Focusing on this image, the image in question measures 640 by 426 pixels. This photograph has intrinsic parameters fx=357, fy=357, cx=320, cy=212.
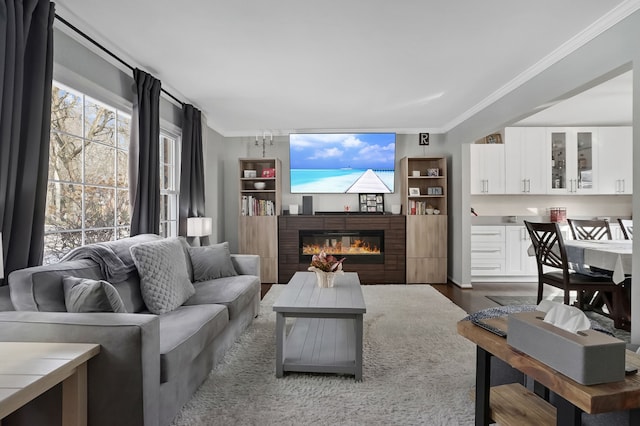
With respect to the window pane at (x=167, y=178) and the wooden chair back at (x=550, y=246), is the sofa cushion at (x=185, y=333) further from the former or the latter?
the wooden chair back at (x=550, y=246)

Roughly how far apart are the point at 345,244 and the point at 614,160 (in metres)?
4.23

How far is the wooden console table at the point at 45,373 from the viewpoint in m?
1.12

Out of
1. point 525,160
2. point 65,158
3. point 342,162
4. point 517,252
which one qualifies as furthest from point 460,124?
point 65,158

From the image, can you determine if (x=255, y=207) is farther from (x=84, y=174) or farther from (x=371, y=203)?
(x=84, y=174)

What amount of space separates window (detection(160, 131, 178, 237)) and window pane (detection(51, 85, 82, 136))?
1377mm

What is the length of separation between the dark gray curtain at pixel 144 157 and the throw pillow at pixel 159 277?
74cm

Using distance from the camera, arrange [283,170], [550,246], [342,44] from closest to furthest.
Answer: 1. [342,44]
2. [550,246]
3. [283,170]

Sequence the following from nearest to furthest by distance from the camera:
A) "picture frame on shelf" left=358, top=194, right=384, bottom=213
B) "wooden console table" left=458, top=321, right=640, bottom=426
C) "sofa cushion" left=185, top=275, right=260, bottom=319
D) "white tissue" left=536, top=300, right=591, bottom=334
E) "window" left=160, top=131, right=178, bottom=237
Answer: "wooden console table" left=458, top=321, right=640, bottom=426 → "white tissue" left=536, top=300, right=591, bottom=334 → "sofa cushion" left=185, top=275, right=260, bottom=319 → "window" left=160, top=131, right=178, bottom=237 → "picture frame on shelf" left=358, top=194, right=384, bottom=213

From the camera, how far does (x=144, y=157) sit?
3182mm

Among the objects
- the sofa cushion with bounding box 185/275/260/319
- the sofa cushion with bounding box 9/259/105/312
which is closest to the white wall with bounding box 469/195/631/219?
the sofa cushion with bounding box 185/275/260/319

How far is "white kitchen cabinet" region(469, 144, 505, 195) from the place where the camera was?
5.43 m

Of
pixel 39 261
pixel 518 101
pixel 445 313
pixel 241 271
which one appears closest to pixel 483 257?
pixel 445 313

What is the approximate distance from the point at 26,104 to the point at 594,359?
9.17 ft

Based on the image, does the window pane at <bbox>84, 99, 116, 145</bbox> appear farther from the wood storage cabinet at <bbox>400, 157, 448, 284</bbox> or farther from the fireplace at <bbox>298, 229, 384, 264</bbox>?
the wood storage cabinet at <bbox>400, 157, 448, 284</bbox>
